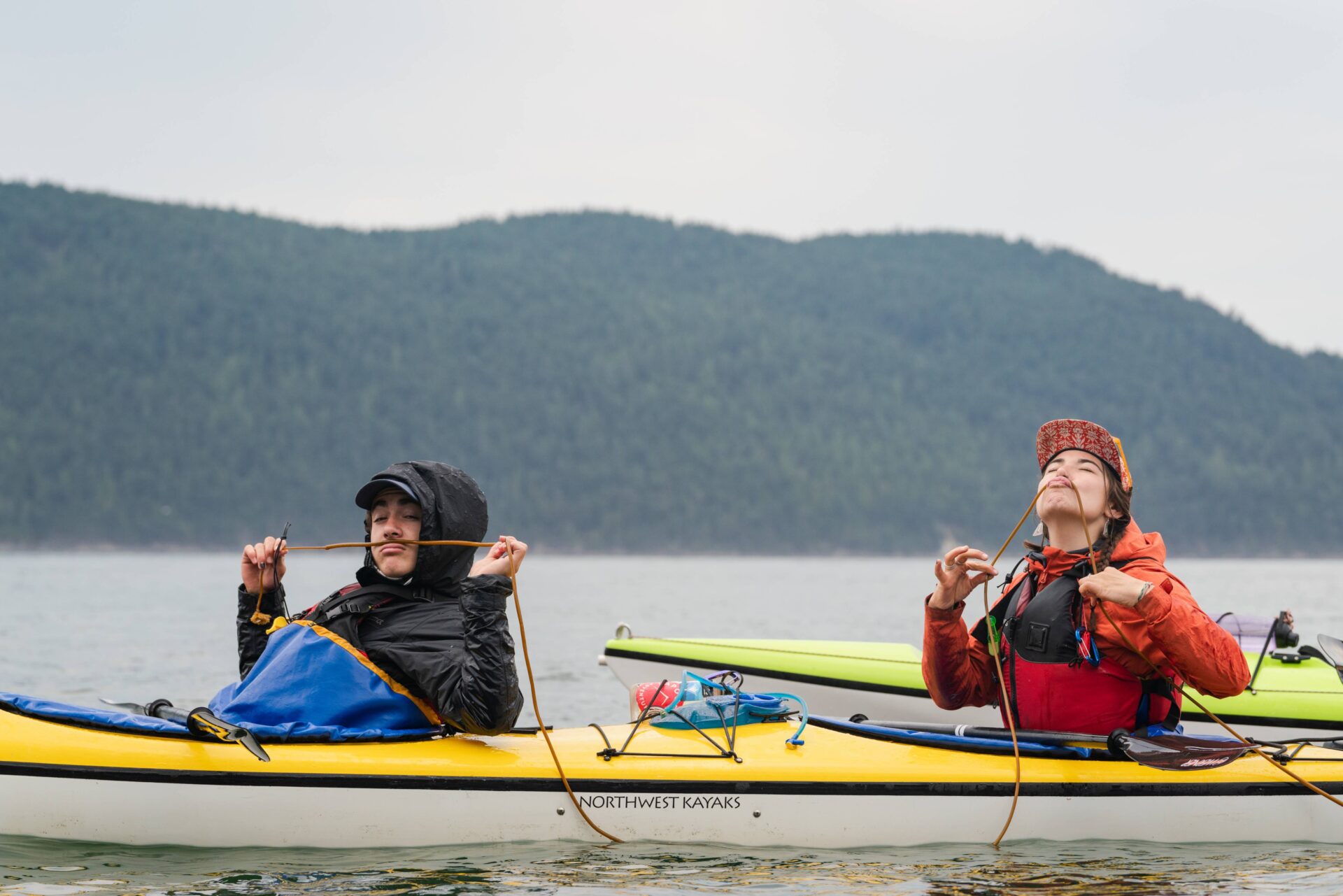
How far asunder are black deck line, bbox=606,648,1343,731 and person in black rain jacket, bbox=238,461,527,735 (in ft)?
13.3

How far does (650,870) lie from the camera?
188 inches

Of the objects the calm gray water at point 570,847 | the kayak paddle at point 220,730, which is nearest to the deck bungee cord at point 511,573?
the calm gray water at point 570,847

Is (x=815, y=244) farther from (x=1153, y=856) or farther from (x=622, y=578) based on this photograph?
(x=1153, y=856)

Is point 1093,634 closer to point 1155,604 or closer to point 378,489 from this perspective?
point 1155,604

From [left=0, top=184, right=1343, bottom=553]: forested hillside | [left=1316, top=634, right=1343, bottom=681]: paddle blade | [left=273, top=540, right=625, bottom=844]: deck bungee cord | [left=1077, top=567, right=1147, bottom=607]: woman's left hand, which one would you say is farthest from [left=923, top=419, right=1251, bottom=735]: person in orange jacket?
[left=0, top=184, right=1343, bottom=553]: forested hillside

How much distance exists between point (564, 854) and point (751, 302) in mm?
125635

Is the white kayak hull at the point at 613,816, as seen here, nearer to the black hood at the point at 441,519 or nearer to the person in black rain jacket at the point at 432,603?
the person in black rain jacket at the point at 432,603

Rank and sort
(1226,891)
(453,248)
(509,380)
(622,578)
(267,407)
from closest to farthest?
(1226,891)
(622,578)
(267,407)
(509,380)
(453,248)

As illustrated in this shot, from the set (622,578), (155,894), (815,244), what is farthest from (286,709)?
(815,244)

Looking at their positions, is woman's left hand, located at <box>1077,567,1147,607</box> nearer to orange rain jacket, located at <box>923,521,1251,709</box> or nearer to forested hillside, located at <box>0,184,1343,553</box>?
orange rain jacket, located at <box>923,521,1251,709</box>

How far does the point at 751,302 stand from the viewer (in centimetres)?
12925

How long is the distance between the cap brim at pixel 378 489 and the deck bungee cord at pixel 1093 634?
1.94 m

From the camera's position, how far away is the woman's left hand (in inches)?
170

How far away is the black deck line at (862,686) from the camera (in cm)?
775
